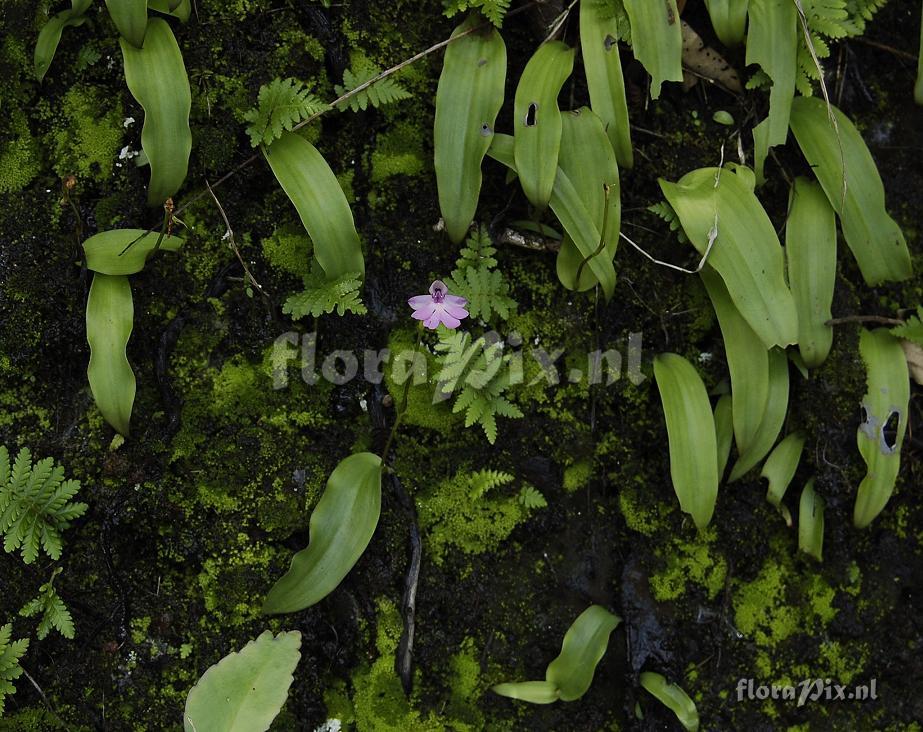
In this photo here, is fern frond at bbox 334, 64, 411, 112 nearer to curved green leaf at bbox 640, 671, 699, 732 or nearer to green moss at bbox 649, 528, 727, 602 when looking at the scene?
green moss at bbox 649, 528, 727, 602

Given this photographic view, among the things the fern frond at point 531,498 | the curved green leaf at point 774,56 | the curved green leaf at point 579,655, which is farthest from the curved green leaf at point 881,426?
the fern frond at point 531,498

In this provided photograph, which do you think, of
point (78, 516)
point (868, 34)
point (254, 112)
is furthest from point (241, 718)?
point (868, 34)

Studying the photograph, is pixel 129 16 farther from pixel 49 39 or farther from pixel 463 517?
pixel 463 517

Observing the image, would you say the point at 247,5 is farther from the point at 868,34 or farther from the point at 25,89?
Result: the point at 868,34

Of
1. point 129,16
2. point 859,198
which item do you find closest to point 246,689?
point 129,16

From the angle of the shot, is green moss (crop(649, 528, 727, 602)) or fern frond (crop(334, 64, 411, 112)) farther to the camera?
green moss (crop(649, 528, 727, 602))

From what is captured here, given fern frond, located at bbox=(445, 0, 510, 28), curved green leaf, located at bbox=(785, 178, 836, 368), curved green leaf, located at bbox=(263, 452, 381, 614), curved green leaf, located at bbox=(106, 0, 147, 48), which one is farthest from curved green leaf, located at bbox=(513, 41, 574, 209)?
curved green leaf, located at bbox=(106, 0, 147, 48)

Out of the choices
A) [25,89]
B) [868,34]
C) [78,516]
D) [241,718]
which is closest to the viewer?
[241,718]
